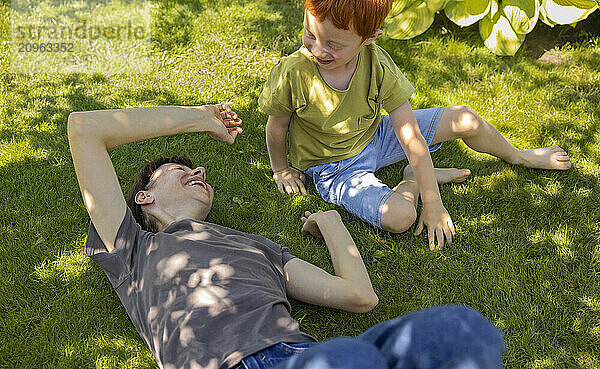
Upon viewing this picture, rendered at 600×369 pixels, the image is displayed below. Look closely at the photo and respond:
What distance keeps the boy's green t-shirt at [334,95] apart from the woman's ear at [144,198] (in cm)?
104

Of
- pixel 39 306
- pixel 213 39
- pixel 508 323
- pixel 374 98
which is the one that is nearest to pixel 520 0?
pixel 374 98

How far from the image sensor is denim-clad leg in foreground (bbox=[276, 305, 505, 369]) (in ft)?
6.22

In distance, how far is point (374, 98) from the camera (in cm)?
389

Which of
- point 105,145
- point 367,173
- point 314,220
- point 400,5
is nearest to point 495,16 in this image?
point 400,5

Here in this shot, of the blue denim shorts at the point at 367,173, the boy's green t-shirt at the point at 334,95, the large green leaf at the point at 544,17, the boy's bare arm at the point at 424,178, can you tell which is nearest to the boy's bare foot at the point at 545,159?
the blue denim shorts at the point at 367,173

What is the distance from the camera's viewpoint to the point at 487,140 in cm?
430

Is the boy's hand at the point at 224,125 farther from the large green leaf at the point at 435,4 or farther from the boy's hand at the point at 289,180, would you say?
the large green leaf at the point at 435,4

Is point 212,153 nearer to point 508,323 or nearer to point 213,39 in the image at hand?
point 213,39

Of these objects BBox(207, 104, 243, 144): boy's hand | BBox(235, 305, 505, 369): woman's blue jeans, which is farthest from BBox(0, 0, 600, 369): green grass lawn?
BBox(235, 305, 505, 369): woman's blue jeans

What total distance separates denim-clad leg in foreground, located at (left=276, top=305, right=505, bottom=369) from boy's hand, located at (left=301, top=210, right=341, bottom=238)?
5.07ft

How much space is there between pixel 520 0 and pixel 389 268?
351 centimetres

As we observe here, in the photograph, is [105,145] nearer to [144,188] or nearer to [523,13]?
[144,188]

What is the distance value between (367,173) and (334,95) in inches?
26.1

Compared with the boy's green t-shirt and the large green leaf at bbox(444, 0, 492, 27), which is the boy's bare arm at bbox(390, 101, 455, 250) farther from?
the large green leaf at bbox(444, 0, 492, 27)
